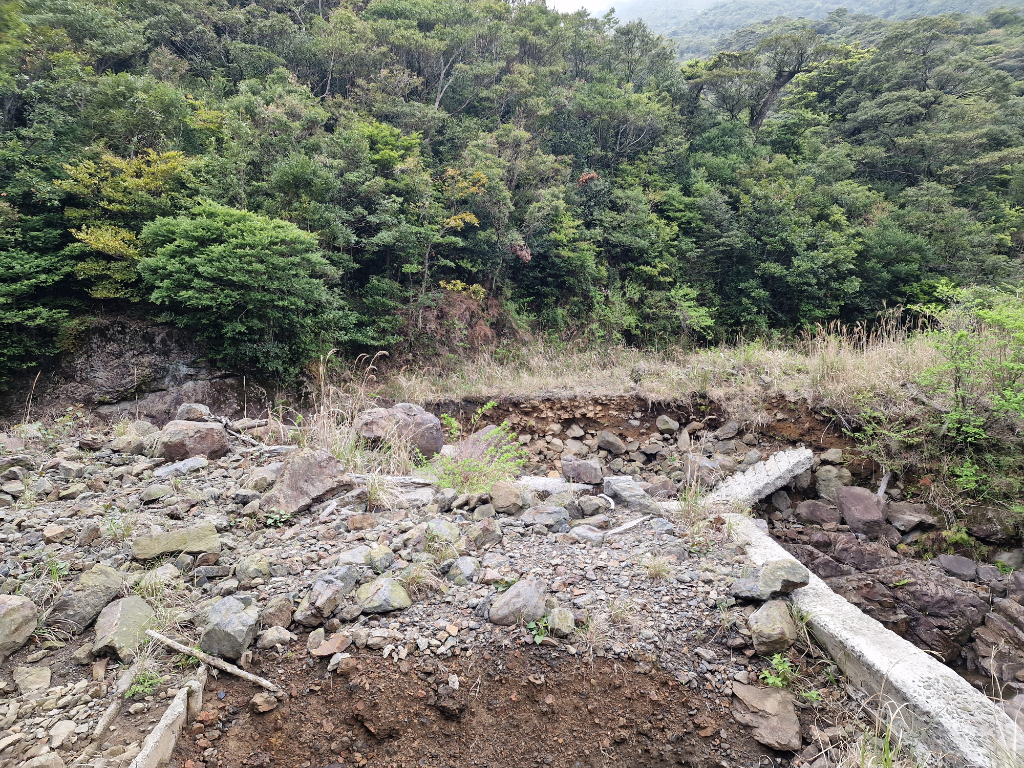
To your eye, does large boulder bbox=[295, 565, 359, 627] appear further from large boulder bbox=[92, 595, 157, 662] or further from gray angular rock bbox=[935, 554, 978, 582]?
gray angular rock bbox=[935, 554, 978, 582]

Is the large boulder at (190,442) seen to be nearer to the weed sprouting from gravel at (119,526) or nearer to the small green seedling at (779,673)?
the weed sprouting from gravel at (119,526)

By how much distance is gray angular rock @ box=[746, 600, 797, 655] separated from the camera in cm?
207

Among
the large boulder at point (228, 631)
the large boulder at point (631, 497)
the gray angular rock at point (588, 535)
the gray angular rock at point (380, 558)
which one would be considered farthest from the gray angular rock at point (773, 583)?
the large boulder at point (228, 631)

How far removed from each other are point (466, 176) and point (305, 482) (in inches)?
414

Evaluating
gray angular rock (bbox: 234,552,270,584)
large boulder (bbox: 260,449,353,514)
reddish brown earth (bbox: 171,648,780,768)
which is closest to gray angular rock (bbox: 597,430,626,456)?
large boulder (bbox: 260,449,353,514)

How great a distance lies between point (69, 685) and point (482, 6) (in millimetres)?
21188

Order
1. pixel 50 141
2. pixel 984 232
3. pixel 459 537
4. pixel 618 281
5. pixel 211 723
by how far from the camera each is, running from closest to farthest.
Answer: pixel 211 723 → pixel 459 537 → pixel 50 141 → pixel 984 232 → pixel 618 281

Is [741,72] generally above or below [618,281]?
above

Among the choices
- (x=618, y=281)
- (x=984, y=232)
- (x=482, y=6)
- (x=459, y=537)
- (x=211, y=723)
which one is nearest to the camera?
(x=211, y=723)

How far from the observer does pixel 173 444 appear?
324 cm

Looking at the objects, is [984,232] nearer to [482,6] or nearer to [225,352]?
[482,6]

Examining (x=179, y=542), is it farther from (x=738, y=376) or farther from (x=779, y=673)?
(x=738, y=376)

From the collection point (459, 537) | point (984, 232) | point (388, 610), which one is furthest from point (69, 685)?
point (984, 232)

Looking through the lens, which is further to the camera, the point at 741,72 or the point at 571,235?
the point at 741,72
